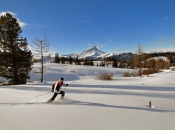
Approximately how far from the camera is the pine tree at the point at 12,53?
1767 cm

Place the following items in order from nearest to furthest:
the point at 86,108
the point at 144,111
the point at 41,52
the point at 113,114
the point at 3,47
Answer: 1. the point at 113,114
2. the point at 144,111
3. the point at 86,108
4. the point at 3,47
5. the point at 41,52

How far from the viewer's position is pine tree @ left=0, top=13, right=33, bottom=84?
17672mm

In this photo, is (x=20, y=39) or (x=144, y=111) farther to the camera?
(x=20, y=39)

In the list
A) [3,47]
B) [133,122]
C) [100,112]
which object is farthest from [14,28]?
[133,122]

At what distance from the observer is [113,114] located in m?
5.29

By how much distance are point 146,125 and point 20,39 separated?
1835 cm

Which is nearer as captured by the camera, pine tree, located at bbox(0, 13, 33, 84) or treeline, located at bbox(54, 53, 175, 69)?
pine tree, located at bbox(0, 13, 33, 84)

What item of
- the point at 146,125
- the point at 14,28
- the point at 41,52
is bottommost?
the point at 146,125

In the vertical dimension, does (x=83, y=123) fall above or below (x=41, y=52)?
below

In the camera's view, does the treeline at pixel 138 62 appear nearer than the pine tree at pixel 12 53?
No

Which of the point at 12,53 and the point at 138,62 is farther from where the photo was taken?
the point at 138,62

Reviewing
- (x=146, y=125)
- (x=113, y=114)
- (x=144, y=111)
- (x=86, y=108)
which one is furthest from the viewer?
(x=86, y=108)

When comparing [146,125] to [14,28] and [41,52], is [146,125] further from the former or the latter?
[41,52]

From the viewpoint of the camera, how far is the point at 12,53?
1797 cm
